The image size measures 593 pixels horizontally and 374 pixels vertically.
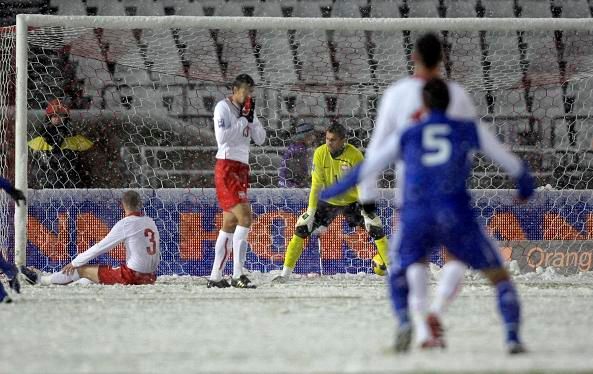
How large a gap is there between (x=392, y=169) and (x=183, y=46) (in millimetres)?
2751

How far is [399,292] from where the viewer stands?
587cm

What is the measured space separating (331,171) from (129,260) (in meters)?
2.06

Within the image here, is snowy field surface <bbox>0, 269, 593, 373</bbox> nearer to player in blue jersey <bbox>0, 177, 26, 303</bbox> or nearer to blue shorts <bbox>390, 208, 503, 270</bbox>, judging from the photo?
player in blue jersey <bbox>0, 177, 26, 303</bbox>

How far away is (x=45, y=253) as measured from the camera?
39.6 ft

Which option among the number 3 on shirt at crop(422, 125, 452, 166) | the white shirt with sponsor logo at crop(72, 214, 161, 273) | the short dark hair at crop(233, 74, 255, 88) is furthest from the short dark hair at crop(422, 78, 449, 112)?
the white shirt with sponsor logo at crop(72, 214, 161, 273)

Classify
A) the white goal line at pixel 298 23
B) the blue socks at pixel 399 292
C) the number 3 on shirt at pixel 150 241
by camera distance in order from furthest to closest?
the white goal line at pixel 298 23 → the number 3 on shirt at pixel 150 241 → the blue socks at pixel 399 292

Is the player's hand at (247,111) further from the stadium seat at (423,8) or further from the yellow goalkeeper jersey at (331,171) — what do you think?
the stadium seat at (423,8)

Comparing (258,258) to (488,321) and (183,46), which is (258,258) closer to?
(183,46)

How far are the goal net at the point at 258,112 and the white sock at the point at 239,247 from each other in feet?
5.74

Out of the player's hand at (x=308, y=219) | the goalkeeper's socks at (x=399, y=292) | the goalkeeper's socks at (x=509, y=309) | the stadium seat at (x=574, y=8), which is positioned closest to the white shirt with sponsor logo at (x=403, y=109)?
the goalkeeper's socks at (x=399, y=292)

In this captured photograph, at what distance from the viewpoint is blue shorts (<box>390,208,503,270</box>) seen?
5.57 m

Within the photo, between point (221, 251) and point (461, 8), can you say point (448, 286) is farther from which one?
point (461, 8)

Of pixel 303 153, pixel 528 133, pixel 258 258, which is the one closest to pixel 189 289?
pixel 258 258

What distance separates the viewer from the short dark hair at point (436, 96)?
5668mm
